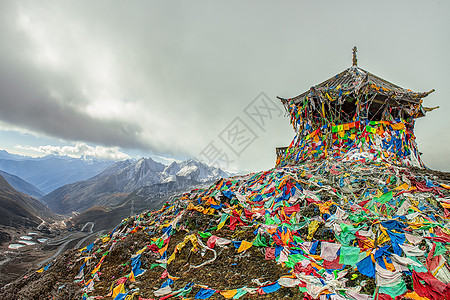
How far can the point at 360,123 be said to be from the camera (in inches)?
512

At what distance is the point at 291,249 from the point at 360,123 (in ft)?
37.5

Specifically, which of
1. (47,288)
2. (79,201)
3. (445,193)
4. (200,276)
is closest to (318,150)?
(445,193)

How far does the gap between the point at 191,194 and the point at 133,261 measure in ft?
15.4

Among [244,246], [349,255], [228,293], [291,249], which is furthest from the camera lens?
[244,246]

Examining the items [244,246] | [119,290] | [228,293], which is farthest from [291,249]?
[119,290]

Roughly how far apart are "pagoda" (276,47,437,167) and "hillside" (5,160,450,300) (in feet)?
14.6

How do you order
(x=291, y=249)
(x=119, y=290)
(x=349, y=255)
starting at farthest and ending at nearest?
(x=291, y=249), (x=119, y=290), (x=349, y=255)

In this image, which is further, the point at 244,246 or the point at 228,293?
the point at 244,246

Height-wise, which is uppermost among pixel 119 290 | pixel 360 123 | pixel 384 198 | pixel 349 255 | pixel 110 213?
pixel 360 123

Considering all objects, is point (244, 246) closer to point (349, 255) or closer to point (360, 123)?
point (349, 255)

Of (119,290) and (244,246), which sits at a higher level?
(244,246)

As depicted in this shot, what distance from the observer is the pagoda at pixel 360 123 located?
12555 millimetres

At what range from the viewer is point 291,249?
4.88 meters

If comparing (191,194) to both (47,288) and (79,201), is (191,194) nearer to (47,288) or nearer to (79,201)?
(47,288)
